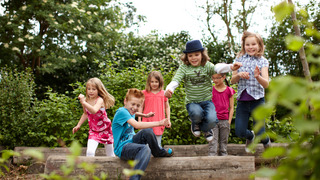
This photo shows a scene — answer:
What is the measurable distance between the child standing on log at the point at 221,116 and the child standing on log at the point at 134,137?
1.39 m

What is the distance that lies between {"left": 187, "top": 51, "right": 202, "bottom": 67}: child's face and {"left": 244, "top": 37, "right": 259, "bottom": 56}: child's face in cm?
65

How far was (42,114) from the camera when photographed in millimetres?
5715

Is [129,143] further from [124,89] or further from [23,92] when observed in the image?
[23,92]

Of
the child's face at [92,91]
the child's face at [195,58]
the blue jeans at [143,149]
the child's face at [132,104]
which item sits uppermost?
the child's face at [195,58]

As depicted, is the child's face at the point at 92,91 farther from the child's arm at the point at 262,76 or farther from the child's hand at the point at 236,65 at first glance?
the child's arm at the point at 262,76

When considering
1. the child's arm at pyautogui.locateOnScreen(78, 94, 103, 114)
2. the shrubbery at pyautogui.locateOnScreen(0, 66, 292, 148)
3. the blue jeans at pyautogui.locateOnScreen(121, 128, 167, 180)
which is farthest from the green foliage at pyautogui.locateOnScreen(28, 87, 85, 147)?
the blue jeans at pyautogui.locateOnScreen(121, 128, 167, 180)

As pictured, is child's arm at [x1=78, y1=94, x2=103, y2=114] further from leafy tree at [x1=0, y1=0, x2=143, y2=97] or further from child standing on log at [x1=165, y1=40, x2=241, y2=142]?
leafy tree at [x1=0, y1=0, x2=143, y2=97]

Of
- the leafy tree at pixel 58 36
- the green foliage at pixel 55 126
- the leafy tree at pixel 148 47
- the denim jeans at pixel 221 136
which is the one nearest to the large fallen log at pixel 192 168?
the denim jeans at pixel 221 136

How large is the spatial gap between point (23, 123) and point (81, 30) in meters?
6.03

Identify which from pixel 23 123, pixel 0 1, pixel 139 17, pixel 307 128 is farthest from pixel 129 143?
pixel 139 17

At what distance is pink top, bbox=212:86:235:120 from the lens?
15.7 ft

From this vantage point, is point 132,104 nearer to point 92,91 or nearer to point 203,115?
point 203,115

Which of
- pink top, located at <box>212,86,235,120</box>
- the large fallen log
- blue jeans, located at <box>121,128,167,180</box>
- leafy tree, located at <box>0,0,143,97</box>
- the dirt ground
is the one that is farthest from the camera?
leafy tree, located at <box>0,0,143,97</box>

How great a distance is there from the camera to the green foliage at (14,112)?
566 cm
